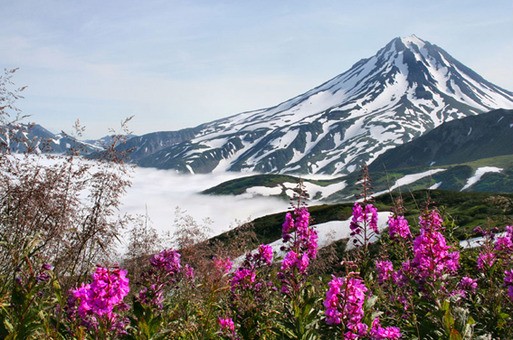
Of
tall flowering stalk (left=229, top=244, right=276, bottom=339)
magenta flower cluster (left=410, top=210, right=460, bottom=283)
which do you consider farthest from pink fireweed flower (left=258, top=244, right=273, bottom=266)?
magenta flower cluster (left=410, top=210, right=460, bottom=283)

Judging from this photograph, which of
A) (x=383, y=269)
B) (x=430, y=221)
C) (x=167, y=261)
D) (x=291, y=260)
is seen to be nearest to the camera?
(x=430, y=221)

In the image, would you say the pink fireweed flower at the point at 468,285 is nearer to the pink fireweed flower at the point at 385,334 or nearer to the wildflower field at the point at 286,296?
the wildflower field at the point at 286,296

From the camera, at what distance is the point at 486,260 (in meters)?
6.48

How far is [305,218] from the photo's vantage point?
618cm

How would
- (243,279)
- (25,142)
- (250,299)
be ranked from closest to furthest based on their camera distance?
(250,299) < (243,279) < (25,142)

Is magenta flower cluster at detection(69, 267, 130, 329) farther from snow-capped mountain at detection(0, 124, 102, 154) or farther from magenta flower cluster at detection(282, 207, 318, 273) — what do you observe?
snow-capped mountain at detection(0, 124, 102, 154)

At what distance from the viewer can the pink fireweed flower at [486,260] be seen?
6472 mm

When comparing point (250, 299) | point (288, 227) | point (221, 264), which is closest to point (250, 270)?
point (250, 299)

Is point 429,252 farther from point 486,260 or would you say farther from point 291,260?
point 486,260

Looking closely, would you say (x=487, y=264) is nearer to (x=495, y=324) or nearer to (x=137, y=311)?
(x=495, y=324)

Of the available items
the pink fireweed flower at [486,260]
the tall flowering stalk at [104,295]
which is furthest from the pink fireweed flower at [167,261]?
the pink fireweed flower at [486,260]

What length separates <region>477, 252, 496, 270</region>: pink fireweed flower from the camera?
6.47 meters

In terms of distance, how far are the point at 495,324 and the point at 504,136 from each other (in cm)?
21397

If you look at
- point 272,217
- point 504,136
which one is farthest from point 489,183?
point 272,217
